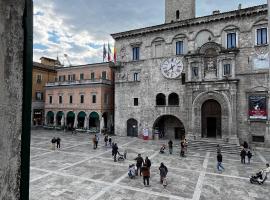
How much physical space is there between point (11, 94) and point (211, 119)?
97.6 ft

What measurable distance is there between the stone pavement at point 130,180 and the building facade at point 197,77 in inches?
311

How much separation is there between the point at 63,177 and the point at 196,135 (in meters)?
19.2

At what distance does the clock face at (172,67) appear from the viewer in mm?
29953

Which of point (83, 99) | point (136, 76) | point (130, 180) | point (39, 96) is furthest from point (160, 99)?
point (39, 96)

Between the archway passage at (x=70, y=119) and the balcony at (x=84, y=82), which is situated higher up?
the balcony at (x=84, y=82)

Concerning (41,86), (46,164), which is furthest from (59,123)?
(46,164)

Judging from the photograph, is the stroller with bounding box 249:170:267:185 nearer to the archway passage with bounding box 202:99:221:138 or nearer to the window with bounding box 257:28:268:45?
the archway passage with bounding box 202:99:221:138

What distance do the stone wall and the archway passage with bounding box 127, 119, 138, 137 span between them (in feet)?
107

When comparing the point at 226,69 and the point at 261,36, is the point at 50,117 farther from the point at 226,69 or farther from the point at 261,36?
the point at 261,36

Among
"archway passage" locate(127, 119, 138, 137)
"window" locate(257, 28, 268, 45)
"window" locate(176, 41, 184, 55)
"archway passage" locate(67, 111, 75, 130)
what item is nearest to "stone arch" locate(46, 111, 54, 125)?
"archway passage" locate(67, 111, 75, 130)

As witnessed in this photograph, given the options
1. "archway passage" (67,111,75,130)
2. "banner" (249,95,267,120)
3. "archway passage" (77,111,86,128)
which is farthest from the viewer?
"archway passage" (67,111,75,130)

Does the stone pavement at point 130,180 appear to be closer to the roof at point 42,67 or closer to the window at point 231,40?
the window at point 231,40

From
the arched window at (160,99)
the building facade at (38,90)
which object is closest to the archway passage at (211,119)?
the arched window at (160,99)

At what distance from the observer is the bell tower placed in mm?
34844
